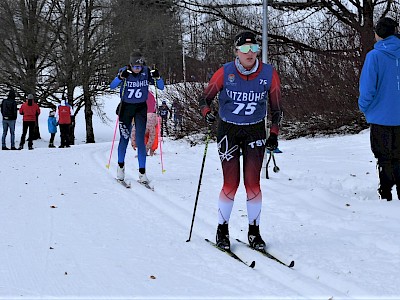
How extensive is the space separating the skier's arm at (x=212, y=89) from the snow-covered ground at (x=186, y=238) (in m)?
1.23

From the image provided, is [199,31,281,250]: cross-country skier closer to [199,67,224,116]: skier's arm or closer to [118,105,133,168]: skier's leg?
[199,67,224,116]: skier's arm

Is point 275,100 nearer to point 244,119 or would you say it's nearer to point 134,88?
point 244,119

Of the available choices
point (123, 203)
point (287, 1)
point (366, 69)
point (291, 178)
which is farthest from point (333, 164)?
point (287, 1)

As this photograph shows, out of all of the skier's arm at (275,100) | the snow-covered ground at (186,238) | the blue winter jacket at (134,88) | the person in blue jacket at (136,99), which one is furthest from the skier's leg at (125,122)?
the skier's arm at (275,100)

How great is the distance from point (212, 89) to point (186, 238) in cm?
140

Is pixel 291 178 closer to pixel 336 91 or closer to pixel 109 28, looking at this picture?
pixel 336 91

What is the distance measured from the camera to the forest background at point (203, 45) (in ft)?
40.6

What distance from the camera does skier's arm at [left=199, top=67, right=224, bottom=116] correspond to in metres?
4.84

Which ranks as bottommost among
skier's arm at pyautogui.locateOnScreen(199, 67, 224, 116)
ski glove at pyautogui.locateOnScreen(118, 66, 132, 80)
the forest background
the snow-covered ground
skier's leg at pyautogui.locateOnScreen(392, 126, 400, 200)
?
the snow-covered ground

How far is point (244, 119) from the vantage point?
15.9ft

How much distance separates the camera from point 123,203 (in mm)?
6824

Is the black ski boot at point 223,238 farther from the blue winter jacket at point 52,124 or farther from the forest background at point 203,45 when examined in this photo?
the blue winter jacket at point 52,124

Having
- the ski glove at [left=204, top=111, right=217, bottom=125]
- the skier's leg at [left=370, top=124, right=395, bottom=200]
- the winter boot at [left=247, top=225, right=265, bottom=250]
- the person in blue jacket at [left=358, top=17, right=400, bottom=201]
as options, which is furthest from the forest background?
the winter boot at [left=247, top=225, right=265, bottom=250]

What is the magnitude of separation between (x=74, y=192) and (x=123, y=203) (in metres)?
1.15
